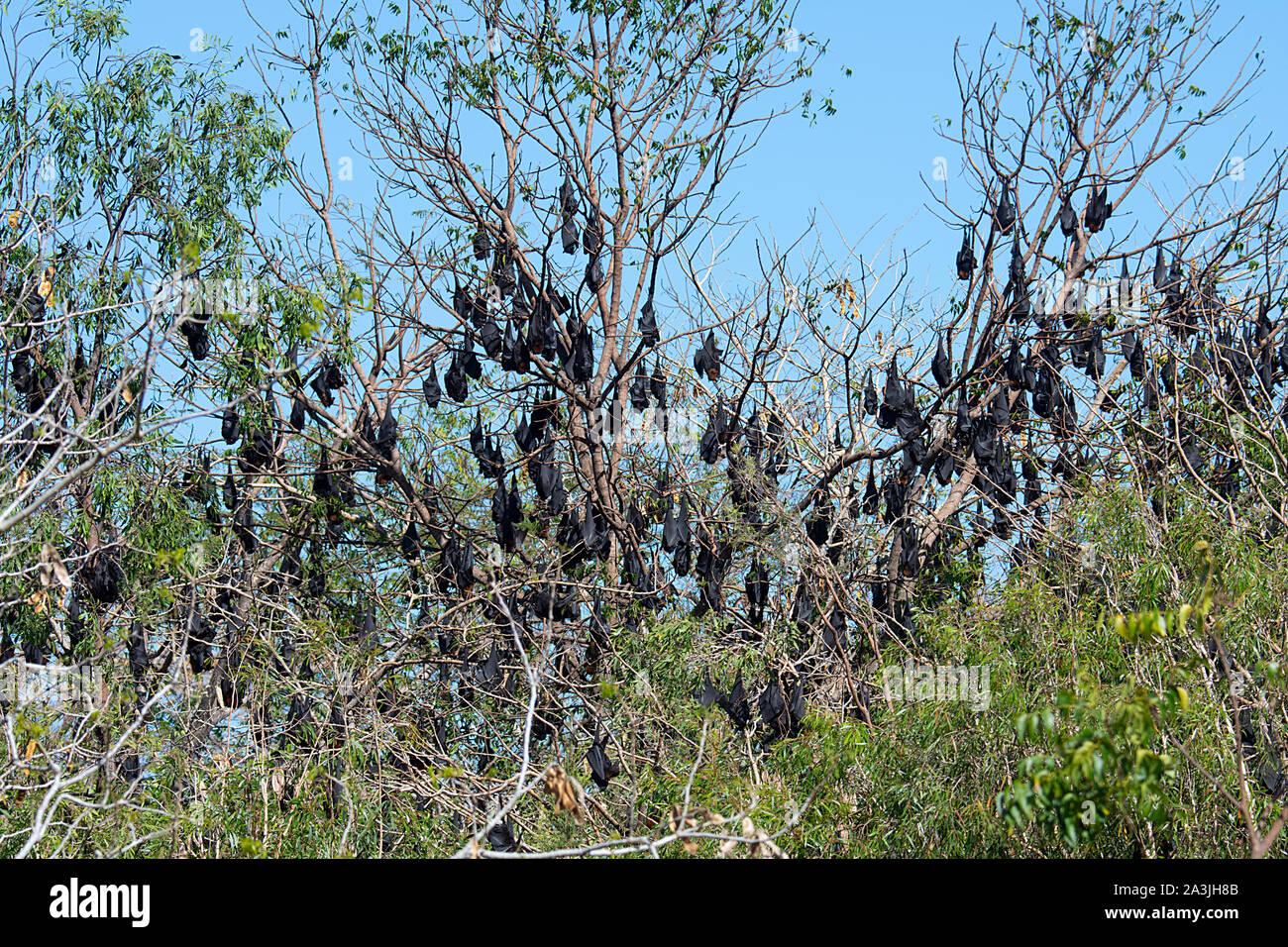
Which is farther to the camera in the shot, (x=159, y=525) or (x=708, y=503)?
(x=708, y=503)

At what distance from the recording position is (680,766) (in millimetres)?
9531

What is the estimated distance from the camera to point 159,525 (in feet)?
35.3

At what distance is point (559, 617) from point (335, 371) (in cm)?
273

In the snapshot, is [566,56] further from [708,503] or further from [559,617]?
[559,617]

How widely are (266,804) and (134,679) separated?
2132mm
